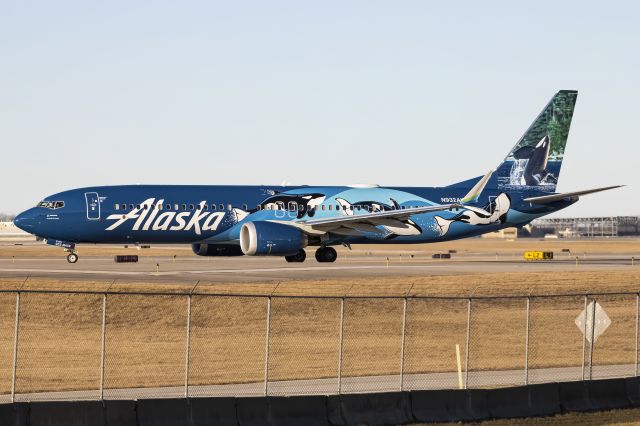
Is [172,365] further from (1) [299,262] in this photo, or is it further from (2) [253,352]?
(1) [299,262]

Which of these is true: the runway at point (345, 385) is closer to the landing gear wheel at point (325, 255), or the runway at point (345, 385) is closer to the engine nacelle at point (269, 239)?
the engine nacelle at point (269, 239)

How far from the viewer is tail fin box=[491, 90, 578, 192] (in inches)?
2719

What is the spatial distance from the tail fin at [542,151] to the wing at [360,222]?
8240mm

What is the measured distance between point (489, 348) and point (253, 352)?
7.77 meters

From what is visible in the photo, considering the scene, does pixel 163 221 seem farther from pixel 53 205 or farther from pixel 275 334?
pixel 275 334

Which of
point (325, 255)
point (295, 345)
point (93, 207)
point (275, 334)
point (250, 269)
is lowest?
point (295, 345)

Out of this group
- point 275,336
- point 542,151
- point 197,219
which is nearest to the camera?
point 275,336

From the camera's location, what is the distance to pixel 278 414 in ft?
69.2

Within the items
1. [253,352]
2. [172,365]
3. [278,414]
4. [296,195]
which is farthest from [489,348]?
[296,195]

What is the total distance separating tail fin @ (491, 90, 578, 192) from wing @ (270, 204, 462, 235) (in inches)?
324

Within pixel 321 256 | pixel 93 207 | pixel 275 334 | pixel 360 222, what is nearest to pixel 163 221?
pixel 93 207

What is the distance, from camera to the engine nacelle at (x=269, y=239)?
56781 mm

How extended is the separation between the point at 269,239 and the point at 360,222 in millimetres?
5613

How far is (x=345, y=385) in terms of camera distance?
1079 inches
